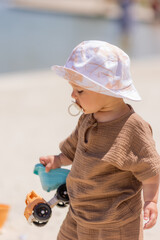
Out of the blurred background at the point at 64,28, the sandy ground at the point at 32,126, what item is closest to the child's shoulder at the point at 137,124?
the sandy ground at the point at 32,126

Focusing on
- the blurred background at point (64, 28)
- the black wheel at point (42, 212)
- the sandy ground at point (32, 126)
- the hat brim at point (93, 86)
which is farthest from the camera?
the blurred background at point (64, 28)

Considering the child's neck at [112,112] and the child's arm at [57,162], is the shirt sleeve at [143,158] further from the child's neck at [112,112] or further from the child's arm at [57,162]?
the child's arm at [57,162]

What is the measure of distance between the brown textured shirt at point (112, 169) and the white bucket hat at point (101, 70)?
13 centimetres

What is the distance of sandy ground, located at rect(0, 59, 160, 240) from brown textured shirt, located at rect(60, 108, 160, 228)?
37.1 inches

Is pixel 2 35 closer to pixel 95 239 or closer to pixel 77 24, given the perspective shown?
pixel 77 24

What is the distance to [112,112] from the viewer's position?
1891mm

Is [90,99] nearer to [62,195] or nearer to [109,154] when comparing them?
[109,154]

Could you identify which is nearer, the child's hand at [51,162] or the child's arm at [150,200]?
the child's arm at [150,200]

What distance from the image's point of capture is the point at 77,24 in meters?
16.4

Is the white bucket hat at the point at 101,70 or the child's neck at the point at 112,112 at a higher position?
the white bucket hat at the point at 101,70

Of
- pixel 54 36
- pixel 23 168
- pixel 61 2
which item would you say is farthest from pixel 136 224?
pixel 61 2

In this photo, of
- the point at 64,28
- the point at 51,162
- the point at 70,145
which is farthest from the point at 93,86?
the point at 64,28

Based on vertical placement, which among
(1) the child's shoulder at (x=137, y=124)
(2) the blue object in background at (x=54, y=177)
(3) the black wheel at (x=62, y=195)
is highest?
(1) the child's shoulder at (x=137, y=124)

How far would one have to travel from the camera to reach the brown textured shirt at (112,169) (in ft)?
5.94
